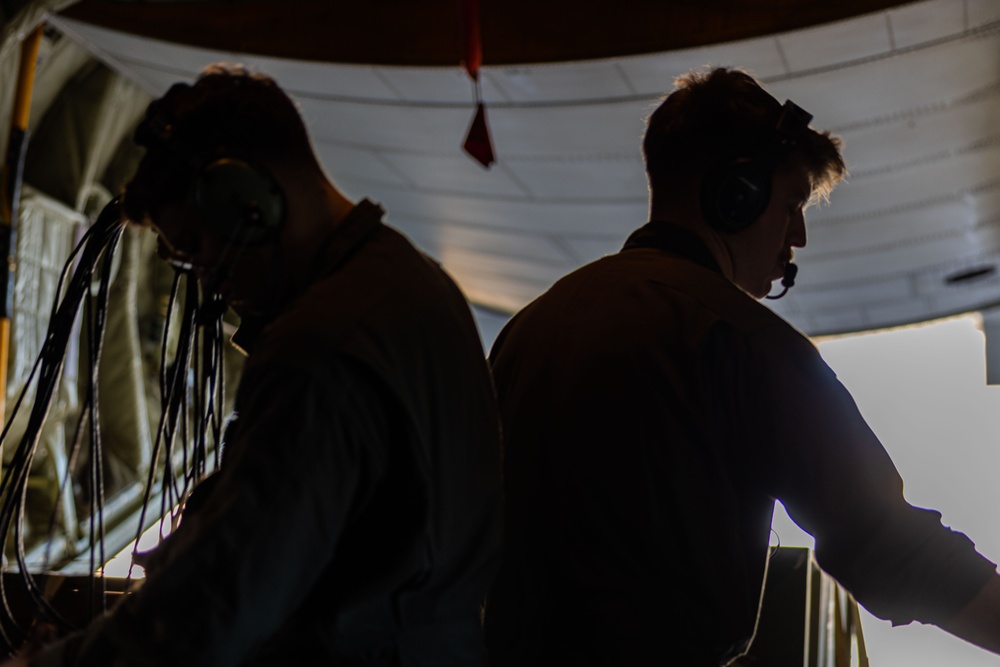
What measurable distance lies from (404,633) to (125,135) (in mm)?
6457

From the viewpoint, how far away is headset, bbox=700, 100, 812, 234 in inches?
53.6

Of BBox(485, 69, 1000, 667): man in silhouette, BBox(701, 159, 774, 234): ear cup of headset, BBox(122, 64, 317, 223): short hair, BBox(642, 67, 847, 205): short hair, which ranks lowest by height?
BBox(485, 69, 1000, 667): man in silhouette

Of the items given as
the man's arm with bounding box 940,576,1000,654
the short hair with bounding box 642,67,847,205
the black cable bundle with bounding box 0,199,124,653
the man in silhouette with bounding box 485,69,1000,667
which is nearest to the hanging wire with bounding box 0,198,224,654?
the black cable bundle with bounding box 0,199,124,653

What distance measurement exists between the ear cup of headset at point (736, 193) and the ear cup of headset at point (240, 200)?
59cm

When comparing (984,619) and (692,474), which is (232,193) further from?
(984,619)

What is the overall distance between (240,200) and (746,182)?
657 mm

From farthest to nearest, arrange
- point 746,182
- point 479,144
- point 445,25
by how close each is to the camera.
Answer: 1. point 445,25
2. point 479,144
3. point 746,182

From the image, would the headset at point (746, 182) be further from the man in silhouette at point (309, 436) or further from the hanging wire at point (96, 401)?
the hanging wire at point (96, 401)

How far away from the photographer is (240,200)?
3.51ft

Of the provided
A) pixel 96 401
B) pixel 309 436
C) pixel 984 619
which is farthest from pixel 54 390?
pixel 984 619

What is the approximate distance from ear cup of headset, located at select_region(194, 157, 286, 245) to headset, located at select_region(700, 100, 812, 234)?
1.92 ft

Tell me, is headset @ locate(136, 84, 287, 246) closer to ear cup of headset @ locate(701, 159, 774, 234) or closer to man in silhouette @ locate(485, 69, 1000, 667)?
Answer: man in silhouette @ locate(485, 69, 1000, 667)

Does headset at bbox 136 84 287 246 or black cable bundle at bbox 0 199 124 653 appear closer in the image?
headset at bbox 136 84 287 246

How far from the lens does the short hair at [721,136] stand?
139cm
